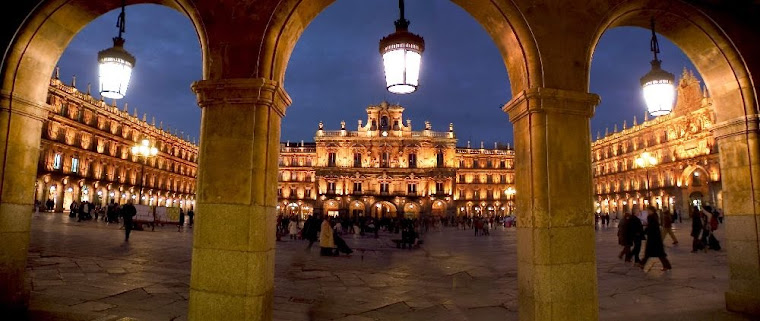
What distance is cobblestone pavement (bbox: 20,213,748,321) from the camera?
5.08 m

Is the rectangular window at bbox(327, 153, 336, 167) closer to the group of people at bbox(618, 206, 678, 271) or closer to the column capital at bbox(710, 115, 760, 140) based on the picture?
the group of people at bbox(618, 206, 678, 271)

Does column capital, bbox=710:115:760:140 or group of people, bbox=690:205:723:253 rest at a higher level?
column capital, bbox=710:115:760:140

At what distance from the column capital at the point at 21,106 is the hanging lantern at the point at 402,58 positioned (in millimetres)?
3796

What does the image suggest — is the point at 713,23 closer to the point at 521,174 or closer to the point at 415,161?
the point at 521,174

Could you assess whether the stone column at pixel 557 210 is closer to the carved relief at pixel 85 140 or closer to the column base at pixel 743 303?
the column base at pixel 743 303

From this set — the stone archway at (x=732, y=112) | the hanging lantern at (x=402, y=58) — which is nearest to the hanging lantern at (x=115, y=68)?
the hanging lantern at (x=402, y=58)

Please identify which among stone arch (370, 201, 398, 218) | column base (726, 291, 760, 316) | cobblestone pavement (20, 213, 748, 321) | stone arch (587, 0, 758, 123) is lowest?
cobblestone pavement (20, 213, 748, 321)

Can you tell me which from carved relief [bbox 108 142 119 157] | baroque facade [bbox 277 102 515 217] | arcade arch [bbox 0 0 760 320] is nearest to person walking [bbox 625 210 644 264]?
arcade arch [bbox 0 0 760 320]

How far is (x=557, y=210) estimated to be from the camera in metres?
3.95

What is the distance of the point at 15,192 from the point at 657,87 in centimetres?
702

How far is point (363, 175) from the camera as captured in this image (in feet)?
192

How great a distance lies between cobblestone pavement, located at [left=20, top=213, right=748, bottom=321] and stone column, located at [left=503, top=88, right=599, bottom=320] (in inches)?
49.9

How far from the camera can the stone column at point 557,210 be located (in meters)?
3.89

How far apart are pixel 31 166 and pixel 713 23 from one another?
7462 mm
